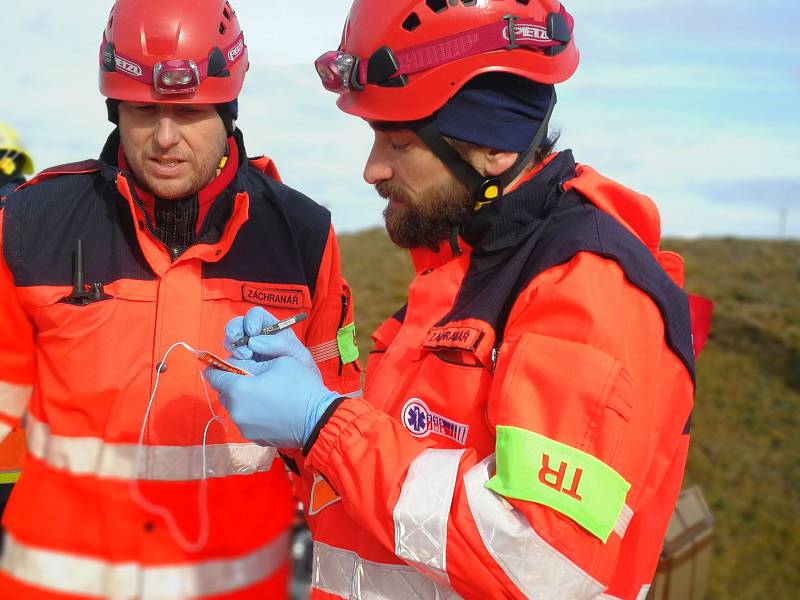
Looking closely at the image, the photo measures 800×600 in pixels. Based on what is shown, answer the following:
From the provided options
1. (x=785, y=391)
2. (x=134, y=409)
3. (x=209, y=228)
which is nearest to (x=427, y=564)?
(x=134, y=409)

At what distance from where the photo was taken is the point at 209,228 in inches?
131

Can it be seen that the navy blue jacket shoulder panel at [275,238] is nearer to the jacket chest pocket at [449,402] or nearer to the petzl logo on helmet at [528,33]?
the jacket chest pocket at [449,402]

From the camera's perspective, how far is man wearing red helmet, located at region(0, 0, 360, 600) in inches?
119

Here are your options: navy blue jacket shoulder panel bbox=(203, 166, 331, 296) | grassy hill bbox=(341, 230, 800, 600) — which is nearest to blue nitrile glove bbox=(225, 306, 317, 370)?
navy blue jacket shoulder panel bbox=(203, 166, 331, 296)

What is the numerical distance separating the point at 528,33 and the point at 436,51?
272mm

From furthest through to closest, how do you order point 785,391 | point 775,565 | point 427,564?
point 785,391, point 775,565, point 427,564

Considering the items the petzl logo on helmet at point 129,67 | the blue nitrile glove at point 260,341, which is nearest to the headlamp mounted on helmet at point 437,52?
the blue nitrile glove at point 260,341

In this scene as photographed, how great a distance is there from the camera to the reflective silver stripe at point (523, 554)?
71.2 inches

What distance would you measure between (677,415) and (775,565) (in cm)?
744

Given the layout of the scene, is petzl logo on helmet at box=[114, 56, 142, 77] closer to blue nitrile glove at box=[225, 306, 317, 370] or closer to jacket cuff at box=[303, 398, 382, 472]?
blue nitrile glove at box=[225, 306, 317, 370]

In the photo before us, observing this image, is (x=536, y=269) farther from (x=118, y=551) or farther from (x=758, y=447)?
(x=758, y=447)

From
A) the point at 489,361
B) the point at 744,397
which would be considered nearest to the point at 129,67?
the point at 489,361

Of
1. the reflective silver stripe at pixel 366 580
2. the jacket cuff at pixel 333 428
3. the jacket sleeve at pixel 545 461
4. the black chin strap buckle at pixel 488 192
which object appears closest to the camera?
the jacket sleeve at pixel 545 461

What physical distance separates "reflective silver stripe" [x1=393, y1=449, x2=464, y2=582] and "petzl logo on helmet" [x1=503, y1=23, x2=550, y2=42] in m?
1.23
